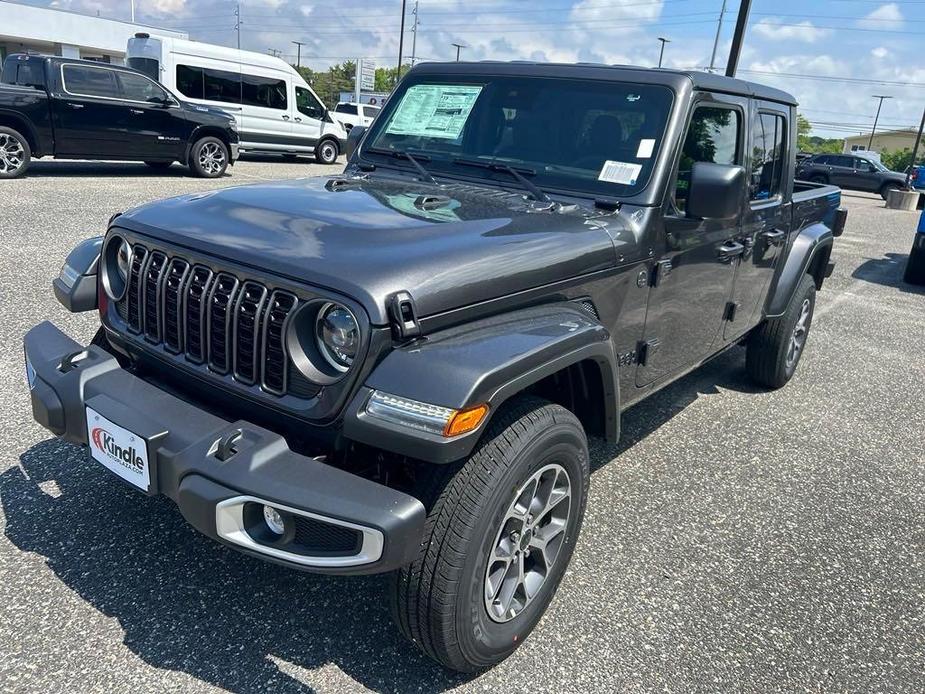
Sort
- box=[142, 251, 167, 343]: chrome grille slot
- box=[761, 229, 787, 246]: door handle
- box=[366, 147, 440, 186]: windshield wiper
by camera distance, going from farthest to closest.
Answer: box=[761, 229, 787, 246]: door handle, box=[366, 147, 440, 186]: windshield wiper, box=[142, 251, 167, 343]: chrome grille slot

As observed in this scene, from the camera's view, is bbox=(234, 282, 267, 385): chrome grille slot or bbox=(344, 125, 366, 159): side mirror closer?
bbox=(234, 282, 267, 385): chrome grille slot

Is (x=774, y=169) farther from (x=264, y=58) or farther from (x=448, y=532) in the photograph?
(x=264, y=58)

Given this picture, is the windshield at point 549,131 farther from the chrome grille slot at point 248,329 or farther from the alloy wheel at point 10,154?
the alloy wheel at point 10,154

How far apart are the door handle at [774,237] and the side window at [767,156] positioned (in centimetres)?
21

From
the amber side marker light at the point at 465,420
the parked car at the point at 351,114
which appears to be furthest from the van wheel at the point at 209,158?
the amber side marker light at the point at 465,420

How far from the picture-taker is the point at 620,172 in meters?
3.18

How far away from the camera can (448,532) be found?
209cm

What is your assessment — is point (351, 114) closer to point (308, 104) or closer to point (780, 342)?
point (308, 104)

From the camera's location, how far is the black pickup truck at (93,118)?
11.2 metres

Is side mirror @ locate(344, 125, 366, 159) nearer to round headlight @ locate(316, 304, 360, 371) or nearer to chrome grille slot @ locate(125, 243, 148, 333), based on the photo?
chrome grille slot @ locate(125, 243, 148, 333)

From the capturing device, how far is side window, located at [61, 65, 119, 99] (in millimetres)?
11508

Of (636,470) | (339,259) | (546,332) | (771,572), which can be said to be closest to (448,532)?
(546,332)

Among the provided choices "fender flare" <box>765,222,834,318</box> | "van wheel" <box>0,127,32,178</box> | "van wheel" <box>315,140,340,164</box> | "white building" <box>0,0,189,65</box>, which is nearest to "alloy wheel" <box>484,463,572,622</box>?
"fender flare" <box>765,222,834,318</box>

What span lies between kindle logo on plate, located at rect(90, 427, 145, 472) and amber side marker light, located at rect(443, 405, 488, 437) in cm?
95
